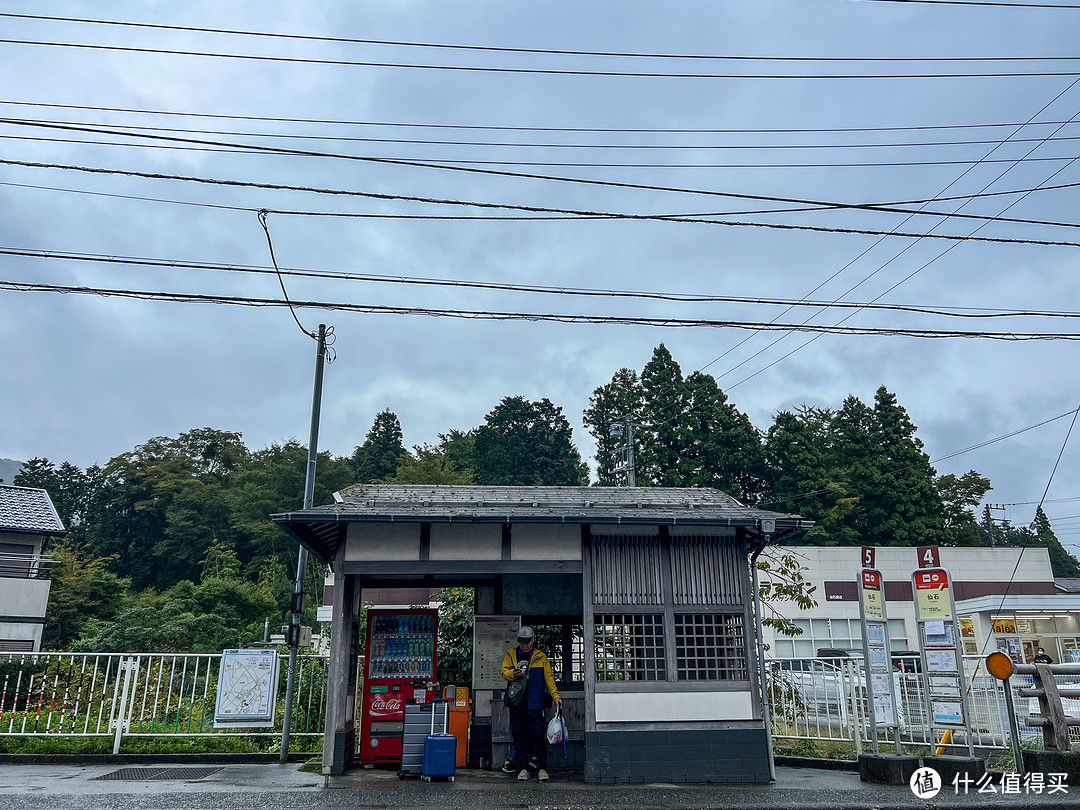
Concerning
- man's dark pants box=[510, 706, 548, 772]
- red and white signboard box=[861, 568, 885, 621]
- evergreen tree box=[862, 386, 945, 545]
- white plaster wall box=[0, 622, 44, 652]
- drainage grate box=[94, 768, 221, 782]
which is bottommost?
drainage grate box=[94, 768, 221, 782]

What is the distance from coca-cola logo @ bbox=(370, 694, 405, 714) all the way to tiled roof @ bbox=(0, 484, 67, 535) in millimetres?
19808

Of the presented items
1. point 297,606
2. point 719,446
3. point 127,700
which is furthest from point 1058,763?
point 719,446

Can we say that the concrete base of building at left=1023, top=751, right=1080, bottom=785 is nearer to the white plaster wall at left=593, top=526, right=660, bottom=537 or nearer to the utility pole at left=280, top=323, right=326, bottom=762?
the white plaster wall at left=593, top=526, right=660, bottom=537

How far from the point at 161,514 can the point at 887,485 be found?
51723mm

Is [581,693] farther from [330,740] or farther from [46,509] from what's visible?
[46,509]

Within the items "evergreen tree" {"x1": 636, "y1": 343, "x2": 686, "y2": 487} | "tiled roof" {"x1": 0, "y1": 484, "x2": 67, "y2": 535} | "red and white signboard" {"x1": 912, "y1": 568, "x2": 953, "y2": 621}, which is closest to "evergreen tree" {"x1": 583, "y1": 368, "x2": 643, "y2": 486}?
"evergreen tree" {"x1": 636, "y1": 343, "x2": 686, "y2": 487}

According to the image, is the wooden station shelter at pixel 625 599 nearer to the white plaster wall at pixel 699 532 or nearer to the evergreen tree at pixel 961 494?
the white plaster wall at pixel 699 532

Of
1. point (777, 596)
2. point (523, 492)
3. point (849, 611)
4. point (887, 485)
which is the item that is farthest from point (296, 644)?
point (887, 485)

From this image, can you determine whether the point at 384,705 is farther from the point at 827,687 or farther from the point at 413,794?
the point at 827,687

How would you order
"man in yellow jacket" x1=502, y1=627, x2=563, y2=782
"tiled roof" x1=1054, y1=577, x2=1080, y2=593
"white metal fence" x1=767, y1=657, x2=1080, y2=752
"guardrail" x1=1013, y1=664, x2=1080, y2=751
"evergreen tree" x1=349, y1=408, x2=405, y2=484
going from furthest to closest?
1. "evergreen tree" x1=349, y1=408, x2=405, y2=484
2. "tiled roof" x1=1054, y1=577, x2=1080, y2=593
3. "white metal fence" x1=767, y1=657, x2=1080, y2=752
4. "man in yellow jacket" x1=502, y1=627, x2=563, y2=782
5. "guardrail" x1=1013, y1=664, x2=1080, y2=751

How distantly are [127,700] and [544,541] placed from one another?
6032 mm

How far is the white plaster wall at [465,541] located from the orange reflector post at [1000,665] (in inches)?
233

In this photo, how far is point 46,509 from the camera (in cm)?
2606

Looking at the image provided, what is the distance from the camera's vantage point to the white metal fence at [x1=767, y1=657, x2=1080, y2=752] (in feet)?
33.4
